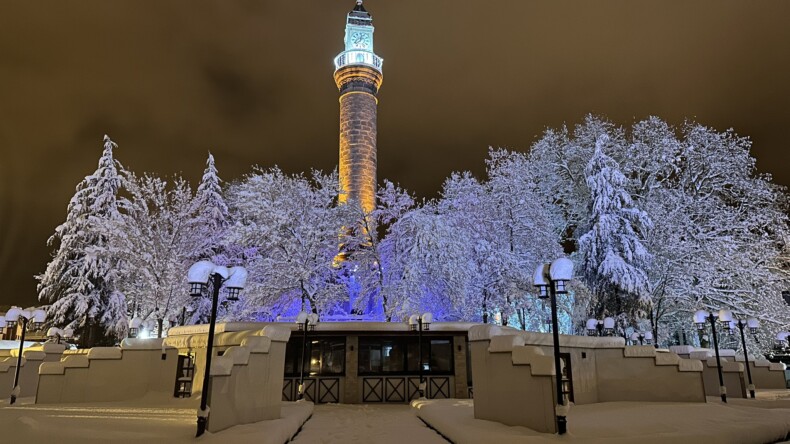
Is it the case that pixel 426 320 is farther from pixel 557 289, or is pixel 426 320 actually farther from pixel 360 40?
pixel 360 40

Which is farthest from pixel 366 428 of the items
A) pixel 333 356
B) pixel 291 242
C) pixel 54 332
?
pixel 54 332

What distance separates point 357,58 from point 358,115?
4992 mm

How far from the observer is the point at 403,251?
24.4 m

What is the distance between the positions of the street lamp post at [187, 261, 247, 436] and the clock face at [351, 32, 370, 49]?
30482 millimetres

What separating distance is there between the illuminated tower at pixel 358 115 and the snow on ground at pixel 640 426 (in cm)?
2107

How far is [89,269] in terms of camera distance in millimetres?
28219

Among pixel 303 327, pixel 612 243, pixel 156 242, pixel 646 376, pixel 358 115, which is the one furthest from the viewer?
pixel 358 115

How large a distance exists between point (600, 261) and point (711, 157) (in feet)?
28.8

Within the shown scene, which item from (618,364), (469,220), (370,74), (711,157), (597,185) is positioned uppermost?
(370,74)

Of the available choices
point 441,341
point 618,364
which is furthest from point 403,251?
point 618,364

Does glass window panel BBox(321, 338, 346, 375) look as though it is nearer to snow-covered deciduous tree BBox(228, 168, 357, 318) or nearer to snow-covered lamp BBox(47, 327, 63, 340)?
snow-covered deciduous tree BBox(228, 168, 357, 318)

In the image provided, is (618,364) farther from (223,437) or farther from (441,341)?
(223,437)

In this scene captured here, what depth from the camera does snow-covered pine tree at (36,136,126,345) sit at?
2809cm

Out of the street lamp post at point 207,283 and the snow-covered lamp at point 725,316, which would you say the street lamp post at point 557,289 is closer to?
the street lamp post at point 207,283
